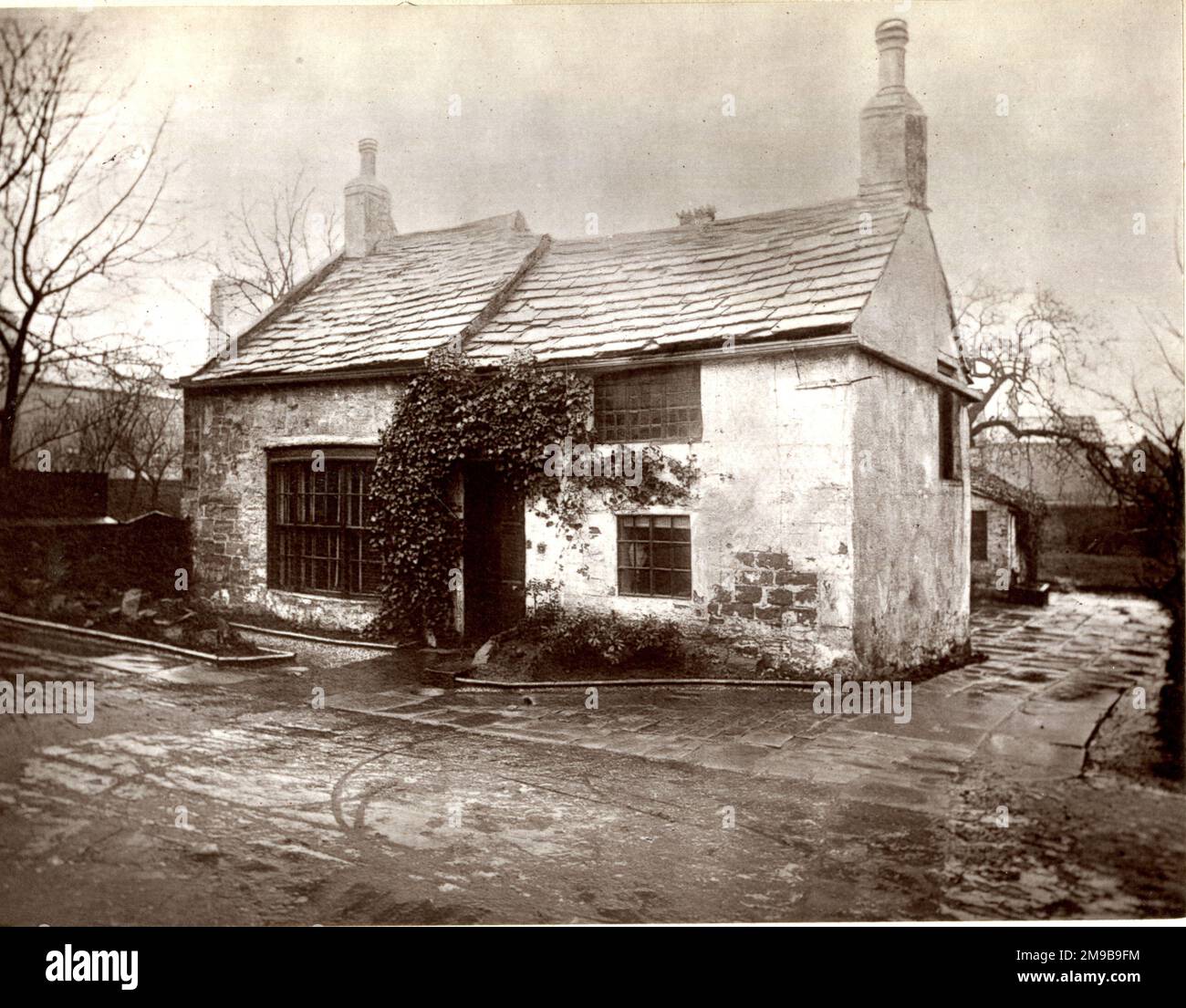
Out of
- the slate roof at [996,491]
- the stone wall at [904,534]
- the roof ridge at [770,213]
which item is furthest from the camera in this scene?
the slate roof at [996,491]

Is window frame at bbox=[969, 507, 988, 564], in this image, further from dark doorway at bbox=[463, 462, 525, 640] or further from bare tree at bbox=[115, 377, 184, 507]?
bare tree at bbox=[115, 377, 184, 507]

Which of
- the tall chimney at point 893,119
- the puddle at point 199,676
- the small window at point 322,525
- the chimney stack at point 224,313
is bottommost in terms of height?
the puddle at point 199,676

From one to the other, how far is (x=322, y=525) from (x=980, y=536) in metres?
13.0

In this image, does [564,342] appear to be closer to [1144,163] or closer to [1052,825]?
[1144,163]

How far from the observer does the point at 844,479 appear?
17.4ft

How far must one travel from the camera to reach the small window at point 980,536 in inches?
584

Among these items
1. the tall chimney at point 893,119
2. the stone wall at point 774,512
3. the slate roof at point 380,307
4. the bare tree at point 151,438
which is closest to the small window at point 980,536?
the stone wall at point 774,512

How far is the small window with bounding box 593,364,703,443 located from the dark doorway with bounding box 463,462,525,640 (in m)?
1.02

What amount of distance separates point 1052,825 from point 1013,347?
9.81 ft

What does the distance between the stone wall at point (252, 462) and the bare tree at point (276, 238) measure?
3.29 ft

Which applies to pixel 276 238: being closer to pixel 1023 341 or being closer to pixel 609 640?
pixel 609 640

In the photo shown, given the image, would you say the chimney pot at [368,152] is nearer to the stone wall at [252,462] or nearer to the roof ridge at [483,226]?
the roof ridge at [483,226]

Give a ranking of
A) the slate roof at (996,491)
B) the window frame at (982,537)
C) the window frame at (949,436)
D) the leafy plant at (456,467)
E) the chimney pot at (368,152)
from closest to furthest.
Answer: the chimney pot at (368,152)
the leafy plant at (456,467)
the window frame at (949,436)
the slate roof at (996,491)
the window frame at (982,537)

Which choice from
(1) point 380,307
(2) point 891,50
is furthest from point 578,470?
(2) point 891,50
